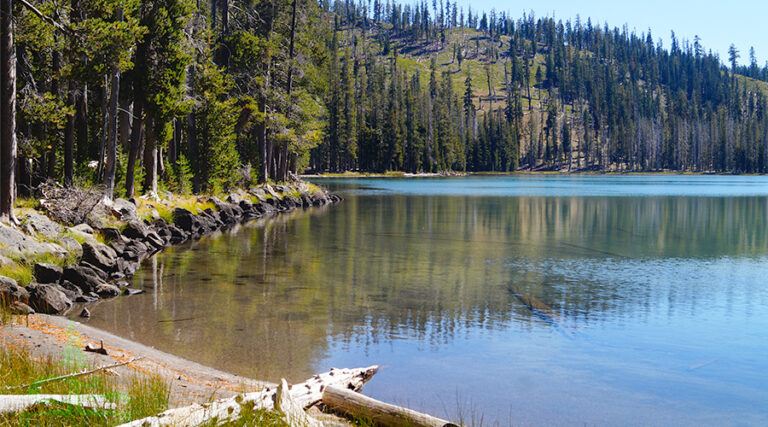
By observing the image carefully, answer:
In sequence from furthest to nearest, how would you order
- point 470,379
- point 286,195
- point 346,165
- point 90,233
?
point 346,165
point 286,195
point 90,233
point 470,379

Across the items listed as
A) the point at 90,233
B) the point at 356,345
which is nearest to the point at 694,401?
the point at 356,345

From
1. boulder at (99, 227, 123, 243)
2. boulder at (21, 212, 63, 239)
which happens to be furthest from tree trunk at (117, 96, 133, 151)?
boulder at (21, 212, 63, 239)

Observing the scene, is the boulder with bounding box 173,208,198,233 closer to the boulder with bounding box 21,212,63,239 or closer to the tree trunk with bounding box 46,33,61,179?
the tree trunk with bounding box 46,33,61,179

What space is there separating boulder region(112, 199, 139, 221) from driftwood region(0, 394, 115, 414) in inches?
732

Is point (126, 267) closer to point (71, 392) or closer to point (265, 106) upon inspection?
point (71, 392)

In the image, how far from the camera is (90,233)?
19766 millimetres

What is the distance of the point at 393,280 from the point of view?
18.5m

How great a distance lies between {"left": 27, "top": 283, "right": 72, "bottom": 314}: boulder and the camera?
42.3 ft

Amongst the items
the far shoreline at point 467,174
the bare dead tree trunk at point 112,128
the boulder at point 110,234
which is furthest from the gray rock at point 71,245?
the far shoreline at point 467,174

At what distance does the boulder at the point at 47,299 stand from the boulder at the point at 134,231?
10019 millimetres

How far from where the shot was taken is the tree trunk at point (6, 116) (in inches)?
686

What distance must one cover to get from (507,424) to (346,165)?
11894cm

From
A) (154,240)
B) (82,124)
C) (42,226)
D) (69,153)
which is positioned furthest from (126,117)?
(42,226)

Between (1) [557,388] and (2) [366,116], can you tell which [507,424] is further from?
(2) [366,116]
